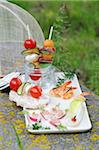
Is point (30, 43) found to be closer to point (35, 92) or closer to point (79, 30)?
point (35, 92)

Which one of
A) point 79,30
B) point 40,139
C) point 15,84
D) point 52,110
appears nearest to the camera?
point 40,139

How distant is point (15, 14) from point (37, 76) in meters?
0.26

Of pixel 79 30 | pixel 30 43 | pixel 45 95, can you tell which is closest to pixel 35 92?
pixel 45 95

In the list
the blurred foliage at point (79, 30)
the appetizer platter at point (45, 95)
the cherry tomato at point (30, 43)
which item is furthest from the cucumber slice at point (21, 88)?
the blurred foliage at point (79, 30)

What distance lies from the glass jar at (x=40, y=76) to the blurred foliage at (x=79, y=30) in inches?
30.3

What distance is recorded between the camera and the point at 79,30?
368 centimetres

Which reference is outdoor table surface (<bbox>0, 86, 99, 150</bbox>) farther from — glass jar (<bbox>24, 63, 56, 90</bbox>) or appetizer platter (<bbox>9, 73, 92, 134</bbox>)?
glass jar (<bbox>24, 63, 56, 90</bbox>)

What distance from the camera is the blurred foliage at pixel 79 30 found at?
3064mm

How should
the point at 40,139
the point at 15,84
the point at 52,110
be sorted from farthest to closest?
the point at 15,84
the point at 52,110
the point at 40,139

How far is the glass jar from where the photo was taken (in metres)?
2.03

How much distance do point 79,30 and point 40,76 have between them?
1689 millimetres

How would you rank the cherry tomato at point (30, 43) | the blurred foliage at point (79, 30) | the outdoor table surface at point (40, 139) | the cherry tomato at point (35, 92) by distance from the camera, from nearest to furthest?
the outdoor table surface at point (40, 139) → the cherry tomato at point (35, 92) → the cherry tomato at point (30, 43) → the blurred foliage at point (79, 30)

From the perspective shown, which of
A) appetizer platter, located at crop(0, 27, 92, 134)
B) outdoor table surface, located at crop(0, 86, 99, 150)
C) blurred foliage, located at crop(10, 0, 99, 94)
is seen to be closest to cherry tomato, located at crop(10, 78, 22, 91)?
appetizer platter, located at crop(0, 27, 92, 134)

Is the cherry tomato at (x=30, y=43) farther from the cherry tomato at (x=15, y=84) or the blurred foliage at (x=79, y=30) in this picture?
the blurred foliage at (x=79, y=30)
